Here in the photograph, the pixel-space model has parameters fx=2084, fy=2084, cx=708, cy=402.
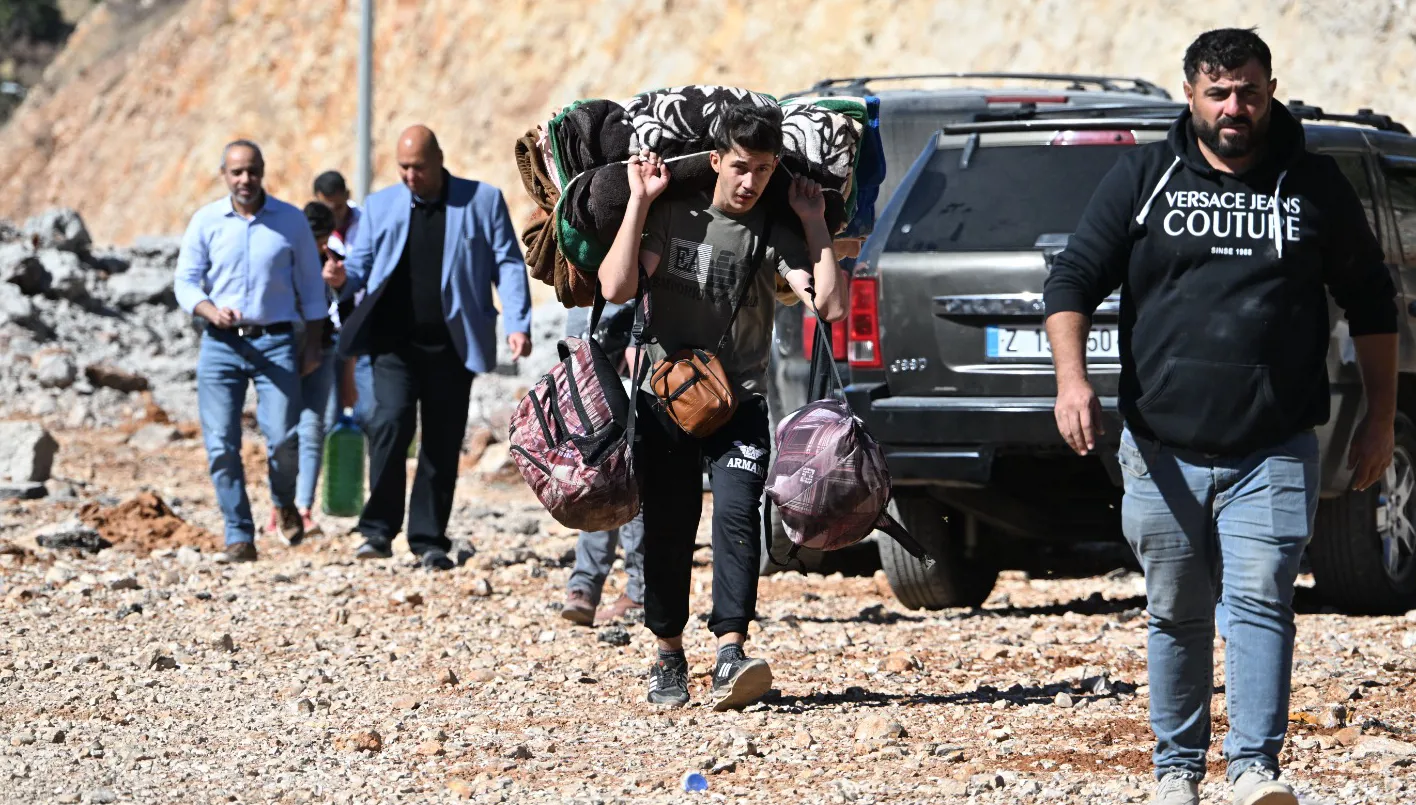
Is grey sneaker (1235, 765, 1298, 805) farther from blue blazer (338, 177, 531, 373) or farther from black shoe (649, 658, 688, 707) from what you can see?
blue blazer (338, 177, 531, 373)

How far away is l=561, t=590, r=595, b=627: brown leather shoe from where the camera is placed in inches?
316

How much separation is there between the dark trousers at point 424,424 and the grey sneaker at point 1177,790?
568 cm

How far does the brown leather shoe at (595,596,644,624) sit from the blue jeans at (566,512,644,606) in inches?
1.8

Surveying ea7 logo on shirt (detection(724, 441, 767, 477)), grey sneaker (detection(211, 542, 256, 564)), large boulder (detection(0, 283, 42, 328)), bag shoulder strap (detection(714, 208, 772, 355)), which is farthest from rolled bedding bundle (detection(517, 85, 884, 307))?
large boulder (detection(0, 283, 42, 328))

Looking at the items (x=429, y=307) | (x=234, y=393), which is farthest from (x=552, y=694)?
(x=234, y=393)

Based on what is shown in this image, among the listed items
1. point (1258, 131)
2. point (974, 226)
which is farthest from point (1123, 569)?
point (1258, 131)

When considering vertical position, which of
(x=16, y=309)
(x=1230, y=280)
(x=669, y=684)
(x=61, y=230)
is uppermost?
(x=61, y=230)

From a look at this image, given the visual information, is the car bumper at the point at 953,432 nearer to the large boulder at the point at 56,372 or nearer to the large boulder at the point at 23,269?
the large boulder at the point at 56,372

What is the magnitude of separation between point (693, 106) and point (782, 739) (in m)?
1.86

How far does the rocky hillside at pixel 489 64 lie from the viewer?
24.6 meters

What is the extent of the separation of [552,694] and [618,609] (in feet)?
5.39

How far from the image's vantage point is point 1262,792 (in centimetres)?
423

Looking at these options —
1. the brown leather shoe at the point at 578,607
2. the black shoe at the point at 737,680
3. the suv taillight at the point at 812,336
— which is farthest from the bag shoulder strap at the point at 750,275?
the brown leather shoe at the point at 578,607

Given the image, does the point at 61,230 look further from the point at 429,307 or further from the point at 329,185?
the point at 429,307
